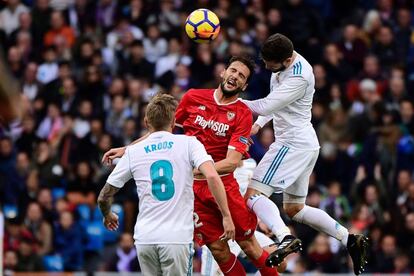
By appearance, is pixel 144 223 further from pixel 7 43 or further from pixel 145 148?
pixel 7 43

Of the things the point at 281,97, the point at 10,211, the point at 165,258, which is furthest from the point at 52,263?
the point at 165,258

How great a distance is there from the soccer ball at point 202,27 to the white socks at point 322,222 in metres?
1.99

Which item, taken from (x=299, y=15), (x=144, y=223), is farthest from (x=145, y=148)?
(x=299, y=15)

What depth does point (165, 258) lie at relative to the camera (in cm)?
886

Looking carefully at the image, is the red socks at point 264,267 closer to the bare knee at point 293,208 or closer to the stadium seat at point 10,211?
the bare knee at point 293,208

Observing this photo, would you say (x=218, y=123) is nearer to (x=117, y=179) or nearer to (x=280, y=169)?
(x=280, y=169)

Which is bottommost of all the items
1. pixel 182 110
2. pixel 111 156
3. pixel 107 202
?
pixel 107 202

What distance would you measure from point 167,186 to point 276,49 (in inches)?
86.5

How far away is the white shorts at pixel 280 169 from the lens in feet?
35.3

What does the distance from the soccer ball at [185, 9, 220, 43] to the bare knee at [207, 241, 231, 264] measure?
6.74 ft

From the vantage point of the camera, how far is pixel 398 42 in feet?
65.1

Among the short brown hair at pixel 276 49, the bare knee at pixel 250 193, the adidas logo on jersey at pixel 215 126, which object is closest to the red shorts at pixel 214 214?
the bare knee at pixel 250 193

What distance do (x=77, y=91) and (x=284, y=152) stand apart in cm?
877

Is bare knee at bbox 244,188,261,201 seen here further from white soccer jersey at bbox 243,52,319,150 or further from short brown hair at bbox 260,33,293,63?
short brown hair at bbox 260,33,293,63
